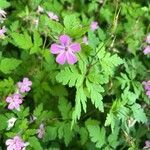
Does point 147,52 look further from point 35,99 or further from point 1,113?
point 1,113

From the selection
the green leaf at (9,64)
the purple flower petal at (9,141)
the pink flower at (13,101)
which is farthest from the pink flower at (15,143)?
the green leaf at (9,64)

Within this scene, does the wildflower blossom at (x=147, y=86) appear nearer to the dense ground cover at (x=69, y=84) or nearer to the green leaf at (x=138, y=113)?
the dense ground cover at (x=69, y=84)

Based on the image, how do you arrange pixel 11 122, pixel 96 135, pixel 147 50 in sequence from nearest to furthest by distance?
pixel 11 122 → pixel 96 135 → pixel 147 50

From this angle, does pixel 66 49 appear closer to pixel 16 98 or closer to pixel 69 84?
pixel 69 84

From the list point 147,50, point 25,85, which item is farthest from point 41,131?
point 147,50

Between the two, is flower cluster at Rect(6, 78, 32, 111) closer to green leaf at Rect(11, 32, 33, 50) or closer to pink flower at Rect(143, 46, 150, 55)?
green leaf at Rect(11, 32, 33, 50)

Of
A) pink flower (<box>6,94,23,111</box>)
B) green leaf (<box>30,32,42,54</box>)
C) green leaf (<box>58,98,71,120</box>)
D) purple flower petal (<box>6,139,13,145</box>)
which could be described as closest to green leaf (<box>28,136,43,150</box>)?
purple flower petal (<box>6,139,13,145</box>)
